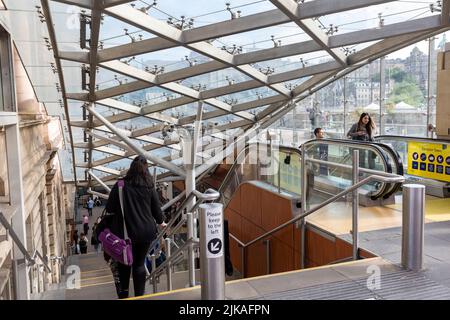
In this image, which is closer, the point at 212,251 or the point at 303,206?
the point at 212,251

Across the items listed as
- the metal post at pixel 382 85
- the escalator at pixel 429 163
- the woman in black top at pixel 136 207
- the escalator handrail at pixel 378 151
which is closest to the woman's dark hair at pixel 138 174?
the woman in black top at pixel 136 207

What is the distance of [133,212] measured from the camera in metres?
4.39

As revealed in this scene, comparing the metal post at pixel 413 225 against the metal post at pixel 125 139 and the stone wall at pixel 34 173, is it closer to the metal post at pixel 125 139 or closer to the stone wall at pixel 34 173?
the stone wall at pixel 34 173

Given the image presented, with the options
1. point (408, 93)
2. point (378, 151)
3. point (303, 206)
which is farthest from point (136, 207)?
point (408, 93)

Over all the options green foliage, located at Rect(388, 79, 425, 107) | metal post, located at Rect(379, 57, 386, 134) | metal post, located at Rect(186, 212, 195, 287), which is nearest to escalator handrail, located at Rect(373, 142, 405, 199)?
metal post, located at Rect(186, 212, 195, 287)

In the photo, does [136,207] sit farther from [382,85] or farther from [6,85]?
[382,85]

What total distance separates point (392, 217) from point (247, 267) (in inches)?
140

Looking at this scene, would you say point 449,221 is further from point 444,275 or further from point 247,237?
point 247,237

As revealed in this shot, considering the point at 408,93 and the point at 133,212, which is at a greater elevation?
the point at 408,93

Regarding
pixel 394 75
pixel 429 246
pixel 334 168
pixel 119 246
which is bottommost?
pixel 429 246

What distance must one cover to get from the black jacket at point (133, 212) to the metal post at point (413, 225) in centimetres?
244

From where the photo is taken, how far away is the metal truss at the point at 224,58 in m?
7.90

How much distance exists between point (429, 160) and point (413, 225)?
494cm

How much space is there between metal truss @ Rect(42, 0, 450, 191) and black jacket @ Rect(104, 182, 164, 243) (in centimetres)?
357
